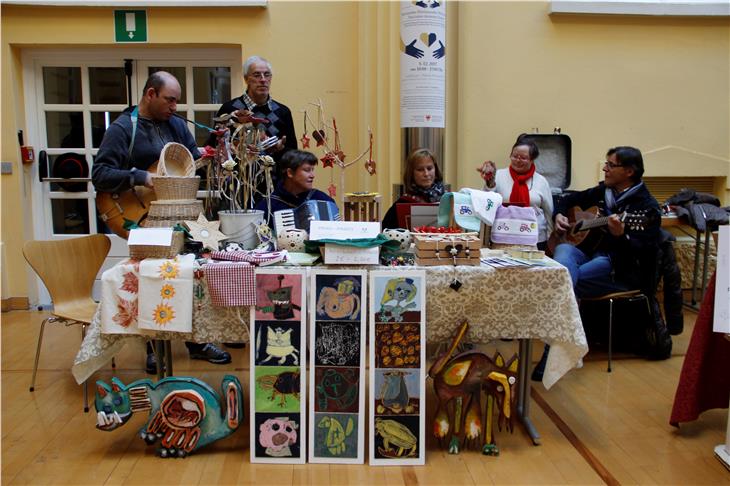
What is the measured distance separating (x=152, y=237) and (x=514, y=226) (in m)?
1.47

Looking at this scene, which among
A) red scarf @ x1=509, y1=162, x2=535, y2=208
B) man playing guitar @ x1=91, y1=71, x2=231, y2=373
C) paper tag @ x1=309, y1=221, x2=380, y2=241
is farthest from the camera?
red scarf @ x1=509, y1=162, x2=535, y2=208

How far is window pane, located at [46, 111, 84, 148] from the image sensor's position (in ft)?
16.1

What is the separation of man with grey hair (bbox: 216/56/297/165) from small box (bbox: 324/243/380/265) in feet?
4.09

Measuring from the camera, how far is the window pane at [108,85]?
16.0 ft

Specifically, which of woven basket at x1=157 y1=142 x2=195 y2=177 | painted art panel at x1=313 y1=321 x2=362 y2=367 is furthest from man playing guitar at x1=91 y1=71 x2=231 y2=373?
painted art panel at x1=313 y1=321 x2=362 y2=367

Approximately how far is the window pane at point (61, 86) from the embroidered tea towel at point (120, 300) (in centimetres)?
290

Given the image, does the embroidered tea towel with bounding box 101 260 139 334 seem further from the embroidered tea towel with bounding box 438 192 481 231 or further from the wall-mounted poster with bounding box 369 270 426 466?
the embroidered tea towel with bounding box 438 192 481 231

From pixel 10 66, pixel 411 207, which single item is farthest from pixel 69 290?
pixel 10 66

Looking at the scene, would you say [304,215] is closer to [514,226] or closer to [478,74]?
[514,226]

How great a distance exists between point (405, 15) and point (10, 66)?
9.18ft

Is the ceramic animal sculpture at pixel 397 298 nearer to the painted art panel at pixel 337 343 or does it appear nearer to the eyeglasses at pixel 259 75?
the painted art panel at pixel 337 343

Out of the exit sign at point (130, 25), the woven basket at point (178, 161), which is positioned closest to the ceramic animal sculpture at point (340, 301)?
the woven basket at point (178, 161)

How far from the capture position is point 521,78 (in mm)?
4703

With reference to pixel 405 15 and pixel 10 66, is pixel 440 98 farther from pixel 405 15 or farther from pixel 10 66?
pixel 10 66
